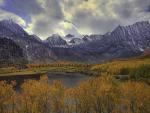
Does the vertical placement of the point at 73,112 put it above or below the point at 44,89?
below

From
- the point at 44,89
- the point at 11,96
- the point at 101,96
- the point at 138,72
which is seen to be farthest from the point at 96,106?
the point at 138,72

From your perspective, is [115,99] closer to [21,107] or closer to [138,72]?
[21,107]

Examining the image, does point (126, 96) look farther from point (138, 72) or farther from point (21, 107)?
point (138, 72)

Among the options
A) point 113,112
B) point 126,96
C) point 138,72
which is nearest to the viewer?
point 113,112

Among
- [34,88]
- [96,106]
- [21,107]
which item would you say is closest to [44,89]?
[34,88]

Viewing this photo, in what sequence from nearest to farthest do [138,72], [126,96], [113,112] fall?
[113,112] → [126,96] → [138,72]

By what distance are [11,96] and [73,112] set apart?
2175 cm

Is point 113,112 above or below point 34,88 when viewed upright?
below

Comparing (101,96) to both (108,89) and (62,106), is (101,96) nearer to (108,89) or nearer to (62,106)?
(108,89)

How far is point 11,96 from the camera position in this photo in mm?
92688

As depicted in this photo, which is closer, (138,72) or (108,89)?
(108,89)

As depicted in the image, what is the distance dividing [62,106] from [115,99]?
17473mm

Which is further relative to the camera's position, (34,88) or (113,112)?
(34,88)

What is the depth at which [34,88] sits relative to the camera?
97.5 m
